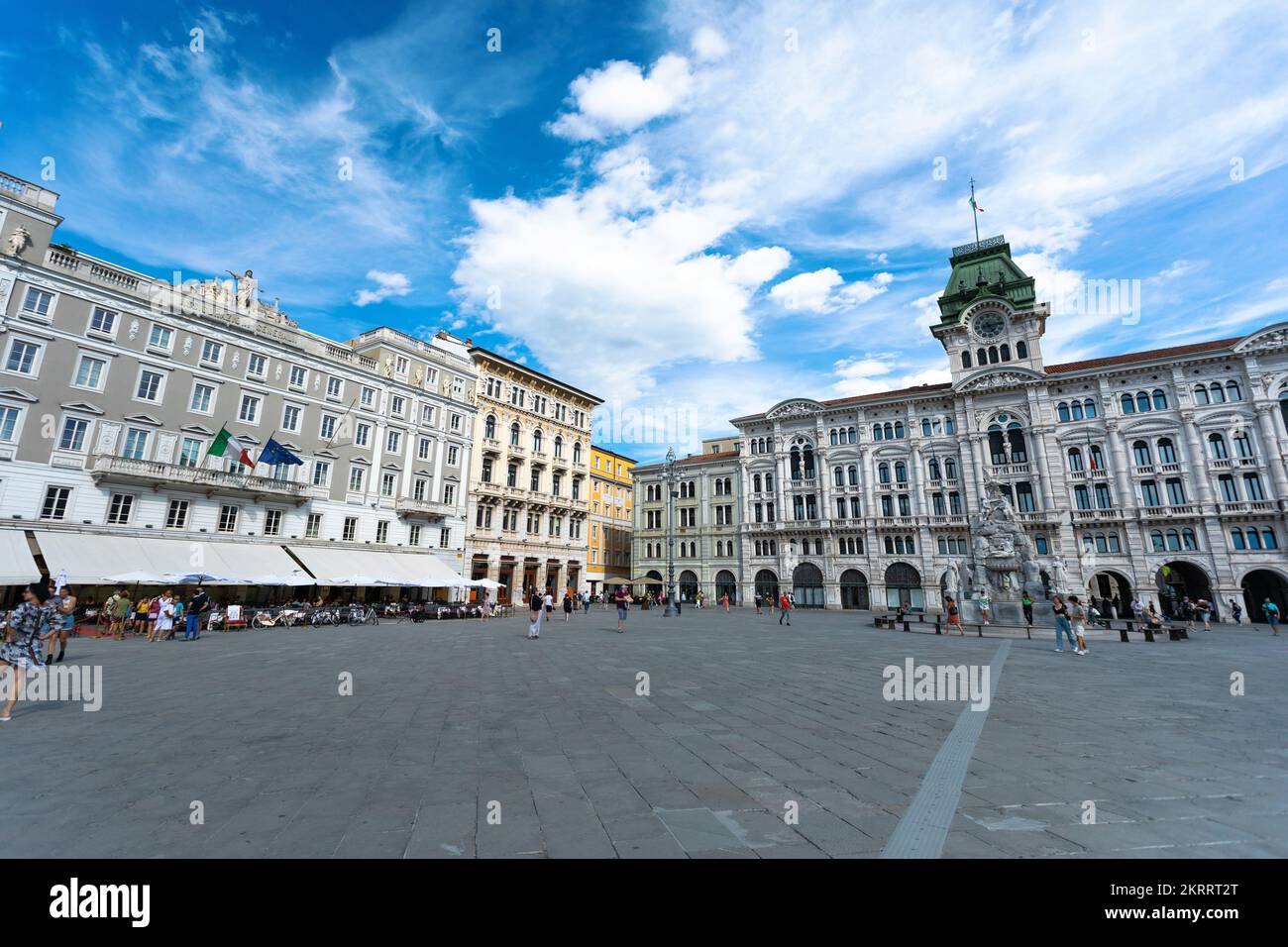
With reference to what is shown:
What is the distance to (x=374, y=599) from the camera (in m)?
34.5

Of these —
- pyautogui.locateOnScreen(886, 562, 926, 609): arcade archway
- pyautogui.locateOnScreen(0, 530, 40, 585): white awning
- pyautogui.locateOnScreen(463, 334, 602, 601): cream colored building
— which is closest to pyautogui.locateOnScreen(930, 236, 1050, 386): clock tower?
pyautogui.locateOnScreen(886, 562, 926, 609): arcade archway

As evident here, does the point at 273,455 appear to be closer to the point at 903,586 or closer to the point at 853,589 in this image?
the point at 853,589

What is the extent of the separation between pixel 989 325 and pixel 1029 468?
13.4m

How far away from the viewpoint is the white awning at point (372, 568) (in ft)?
94.0

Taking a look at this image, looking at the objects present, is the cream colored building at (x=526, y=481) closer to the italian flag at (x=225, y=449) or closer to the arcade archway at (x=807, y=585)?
the italian flag at (x=225, y=449)

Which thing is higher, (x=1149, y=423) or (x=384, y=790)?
(x=1149, y=423)

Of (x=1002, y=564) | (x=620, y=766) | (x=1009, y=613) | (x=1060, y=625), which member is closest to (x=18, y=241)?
(x=620, y=766)

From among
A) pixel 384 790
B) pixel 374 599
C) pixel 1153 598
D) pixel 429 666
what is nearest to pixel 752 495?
pixel 1153 598

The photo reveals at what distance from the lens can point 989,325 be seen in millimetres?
48156

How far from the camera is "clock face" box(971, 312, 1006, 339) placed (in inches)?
1877

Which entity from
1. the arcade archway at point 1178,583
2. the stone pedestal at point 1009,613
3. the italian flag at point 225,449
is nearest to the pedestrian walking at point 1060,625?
the stone pedestal at point 1009,613

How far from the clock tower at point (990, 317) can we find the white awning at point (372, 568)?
4483 cm
